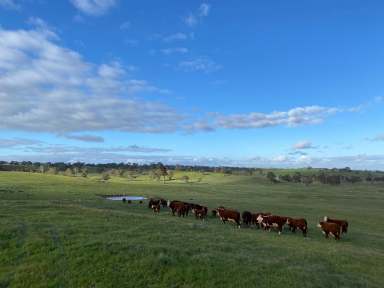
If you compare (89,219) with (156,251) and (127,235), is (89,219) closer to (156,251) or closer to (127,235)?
(127,235)

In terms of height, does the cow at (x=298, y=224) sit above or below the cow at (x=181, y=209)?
below

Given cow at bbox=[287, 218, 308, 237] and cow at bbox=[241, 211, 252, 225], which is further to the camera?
cow at bbox=[241, 211, 252, 225]

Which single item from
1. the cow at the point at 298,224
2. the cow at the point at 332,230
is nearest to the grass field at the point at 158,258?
the cow at the point at 332,230

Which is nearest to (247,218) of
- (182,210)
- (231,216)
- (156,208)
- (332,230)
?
(231,216)

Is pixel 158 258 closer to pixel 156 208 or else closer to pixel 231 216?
pixel 231 216

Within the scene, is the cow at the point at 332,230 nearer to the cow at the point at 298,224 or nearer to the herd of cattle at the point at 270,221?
the herd of cattle at the point at 270,221

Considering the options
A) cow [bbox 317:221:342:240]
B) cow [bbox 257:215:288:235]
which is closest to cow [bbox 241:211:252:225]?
cow [bbox 257:215:288:235]

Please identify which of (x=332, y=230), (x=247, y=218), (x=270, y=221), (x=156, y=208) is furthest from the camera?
(x=156, y=208)

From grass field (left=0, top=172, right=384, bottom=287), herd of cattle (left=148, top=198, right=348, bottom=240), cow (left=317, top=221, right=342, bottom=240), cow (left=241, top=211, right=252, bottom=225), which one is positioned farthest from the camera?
cow (left=241, top=211, right=252, bottom=225)

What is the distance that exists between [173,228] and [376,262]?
1148 centimetres

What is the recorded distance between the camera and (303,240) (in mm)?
27484

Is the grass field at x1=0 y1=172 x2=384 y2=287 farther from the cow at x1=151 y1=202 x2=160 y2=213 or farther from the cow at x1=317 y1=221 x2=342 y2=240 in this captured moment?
the cow at x1=151 y1=202 x2=160 y2=213

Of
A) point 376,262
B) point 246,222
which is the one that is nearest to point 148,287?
point 376,262

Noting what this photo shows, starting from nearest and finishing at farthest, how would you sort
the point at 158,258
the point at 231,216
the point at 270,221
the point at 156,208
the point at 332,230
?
the point at 158,258 < the point at 332,230 < the point at 270,221 < the point at 231,216 < the point at 156,208
